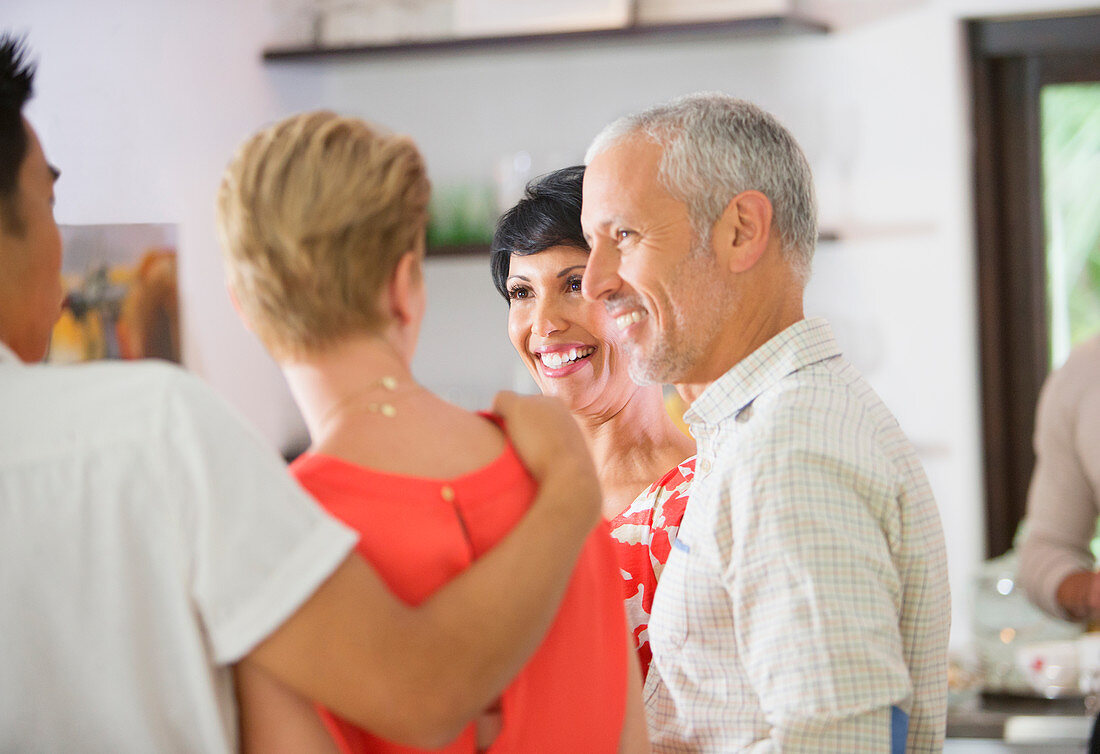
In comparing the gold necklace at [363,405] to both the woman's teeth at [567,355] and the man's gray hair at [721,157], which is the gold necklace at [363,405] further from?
the woman's teeth at [567,355]

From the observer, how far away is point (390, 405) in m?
1.03

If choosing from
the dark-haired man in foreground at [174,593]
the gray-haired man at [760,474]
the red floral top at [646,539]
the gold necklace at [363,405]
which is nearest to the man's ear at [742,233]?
the gray-haired man at [760,474]

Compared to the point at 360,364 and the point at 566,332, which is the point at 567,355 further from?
the point at 360,364

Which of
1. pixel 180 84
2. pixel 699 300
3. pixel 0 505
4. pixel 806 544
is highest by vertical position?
pixel 180 84

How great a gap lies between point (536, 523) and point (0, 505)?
42cm

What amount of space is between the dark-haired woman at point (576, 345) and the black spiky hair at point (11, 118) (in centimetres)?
102

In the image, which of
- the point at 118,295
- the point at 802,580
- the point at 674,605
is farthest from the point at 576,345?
the point at 118,295

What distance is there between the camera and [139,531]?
2.78 ft

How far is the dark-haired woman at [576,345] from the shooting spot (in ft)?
6.31

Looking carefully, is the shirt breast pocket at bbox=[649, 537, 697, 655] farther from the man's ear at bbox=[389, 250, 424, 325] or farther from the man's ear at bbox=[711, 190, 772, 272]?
the man's ear at bbox=[389, 250, 424, 325]

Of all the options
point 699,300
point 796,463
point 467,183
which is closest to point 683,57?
point 467,183

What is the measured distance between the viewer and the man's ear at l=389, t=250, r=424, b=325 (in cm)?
104

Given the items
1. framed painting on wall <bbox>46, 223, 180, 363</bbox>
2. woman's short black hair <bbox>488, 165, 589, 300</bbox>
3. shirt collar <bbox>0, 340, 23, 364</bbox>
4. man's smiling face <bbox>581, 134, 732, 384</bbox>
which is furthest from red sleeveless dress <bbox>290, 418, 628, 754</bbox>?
framed painting on wall <bbox>46, 223, 180, 363</bbox>

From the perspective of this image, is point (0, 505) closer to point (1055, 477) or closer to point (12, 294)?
point (12, 294)
